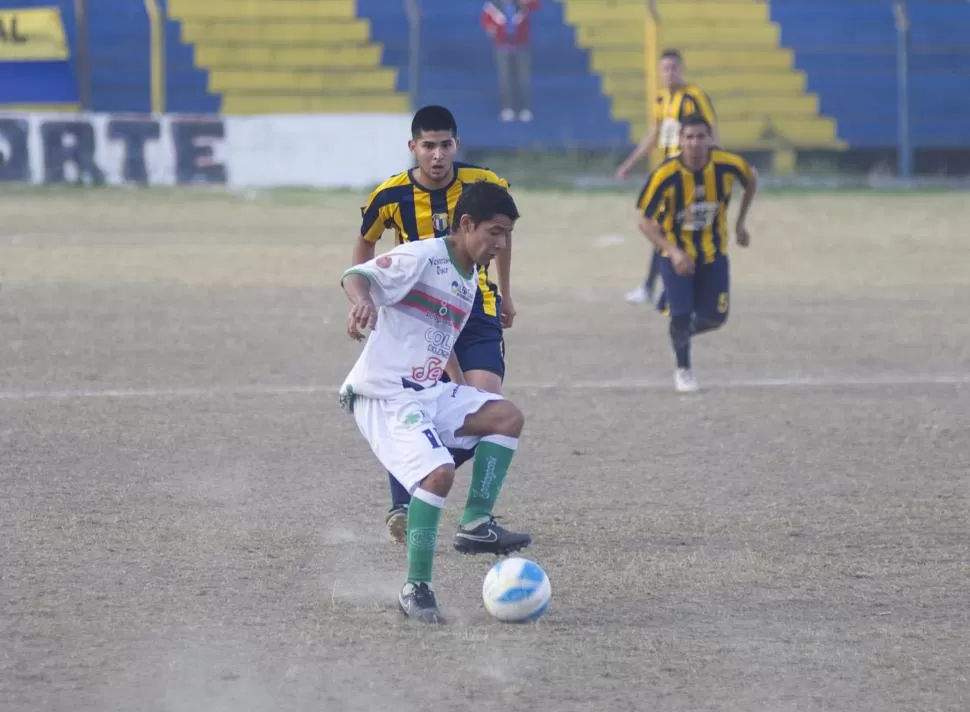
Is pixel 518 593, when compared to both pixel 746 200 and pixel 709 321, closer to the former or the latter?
pixel 709 321

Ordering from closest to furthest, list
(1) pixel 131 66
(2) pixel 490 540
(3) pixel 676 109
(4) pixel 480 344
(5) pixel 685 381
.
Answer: (2) pixel 490 540 → (4) pixel 480 344 → (5) pixel 685 381 → (3) pixel 676 109 → (1) pixel 131 66

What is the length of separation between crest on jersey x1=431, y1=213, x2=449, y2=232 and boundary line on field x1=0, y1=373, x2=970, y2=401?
317 centimetres

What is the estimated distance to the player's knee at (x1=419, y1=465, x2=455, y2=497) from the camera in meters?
5.24

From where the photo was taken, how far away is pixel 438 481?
5.24 metres

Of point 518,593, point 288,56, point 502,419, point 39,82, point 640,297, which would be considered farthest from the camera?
point 288,56

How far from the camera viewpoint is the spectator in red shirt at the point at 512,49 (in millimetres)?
24875

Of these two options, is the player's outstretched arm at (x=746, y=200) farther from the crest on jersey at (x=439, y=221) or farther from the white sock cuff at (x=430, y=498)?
the white sock cuff at (x=430, y=498)

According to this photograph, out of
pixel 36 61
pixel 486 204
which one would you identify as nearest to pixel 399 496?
pixel 486 204

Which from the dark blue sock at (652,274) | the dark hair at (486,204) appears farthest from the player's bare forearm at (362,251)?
the dark blue sock at (652,274)

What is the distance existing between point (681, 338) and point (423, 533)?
189 inches

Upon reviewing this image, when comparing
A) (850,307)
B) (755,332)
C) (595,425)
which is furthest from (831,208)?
(595,425)

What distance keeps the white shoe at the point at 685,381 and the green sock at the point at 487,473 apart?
401 centimetres

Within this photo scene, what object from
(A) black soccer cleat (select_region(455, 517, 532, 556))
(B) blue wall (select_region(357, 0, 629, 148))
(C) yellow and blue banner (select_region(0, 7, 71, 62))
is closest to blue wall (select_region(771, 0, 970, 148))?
(B) blue wall (select_region(357, 0, 629, 148))

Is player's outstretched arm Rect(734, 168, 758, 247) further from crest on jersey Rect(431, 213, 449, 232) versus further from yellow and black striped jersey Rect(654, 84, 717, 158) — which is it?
crest on jersey Rect(431, 213, 449, 232)
